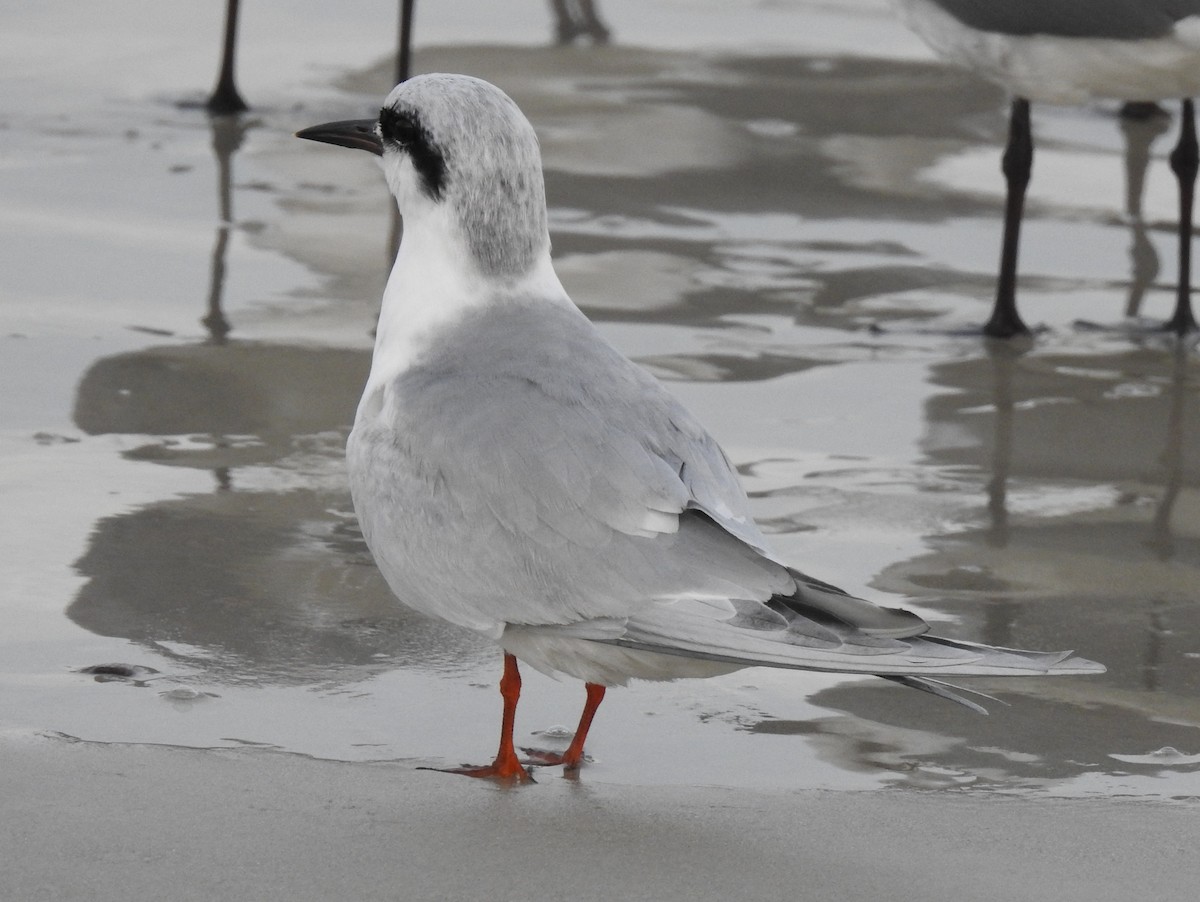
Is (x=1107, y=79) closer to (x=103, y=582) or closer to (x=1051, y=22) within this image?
(x=1051, y=22)

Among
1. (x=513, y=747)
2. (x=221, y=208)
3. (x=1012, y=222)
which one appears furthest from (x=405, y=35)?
(x=513, y=747)

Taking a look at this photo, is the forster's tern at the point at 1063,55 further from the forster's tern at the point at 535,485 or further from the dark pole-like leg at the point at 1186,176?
the forster's tern at the point at 535,485

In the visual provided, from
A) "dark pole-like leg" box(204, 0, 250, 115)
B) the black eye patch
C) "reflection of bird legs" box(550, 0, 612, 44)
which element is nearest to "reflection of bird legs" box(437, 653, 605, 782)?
the black eye patch

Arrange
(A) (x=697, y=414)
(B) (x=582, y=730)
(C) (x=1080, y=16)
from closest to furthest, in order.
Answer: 1. (B) (x=582, y=730)
2. (A) (x=697, y=414)
3. (C) (x=1080, y=16)

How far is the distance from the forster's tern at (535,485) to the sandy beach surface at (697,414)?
0.29 m

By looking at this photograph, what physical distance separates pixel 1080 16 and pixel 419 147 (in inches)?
126

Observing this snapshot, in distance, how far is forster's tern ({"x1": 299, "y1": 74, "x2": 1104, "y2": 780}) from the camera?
300cm

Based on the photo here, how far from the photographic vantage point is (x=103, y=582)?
13.6 ft

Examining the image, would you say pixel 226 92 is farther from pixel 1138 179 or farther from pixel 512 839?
pixel 512 839

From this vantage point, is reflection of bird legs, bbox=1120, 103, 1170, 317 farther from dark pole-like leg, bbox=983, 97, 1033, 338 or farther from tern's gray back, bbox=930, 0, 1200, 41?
tern's gray back, bbox=930, 0, 1200, 41

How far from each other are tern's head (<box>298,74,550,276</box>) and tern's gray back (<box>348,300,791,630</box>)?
196 mm

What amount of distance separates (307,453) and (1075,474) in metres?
1.92

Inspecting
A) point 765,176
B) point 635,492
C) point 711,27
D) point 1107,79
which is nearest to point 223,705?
point 635,492

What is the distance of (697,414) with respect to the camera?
5.29 metres
